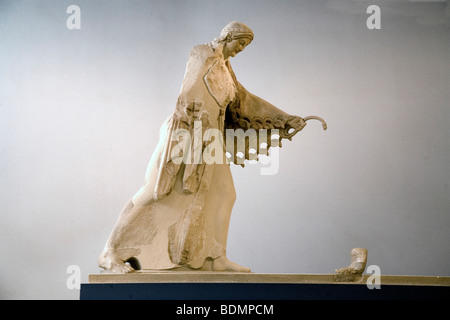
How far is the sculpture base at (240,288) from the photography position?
452cm

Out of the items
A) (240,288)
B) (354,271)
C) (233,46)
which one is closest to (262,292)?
(240,288)

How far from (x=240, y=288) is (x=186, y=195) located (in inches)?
35.0

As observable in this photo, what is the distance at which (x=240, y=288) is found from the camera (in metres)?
4.57

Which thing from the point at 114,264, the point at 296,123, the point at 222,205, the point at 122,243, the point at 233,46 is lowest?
the point at 114,264

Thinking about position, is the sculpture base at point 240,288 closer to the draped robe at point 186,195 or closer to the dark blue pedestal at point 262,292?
the dark blue pedestal at point 262,292

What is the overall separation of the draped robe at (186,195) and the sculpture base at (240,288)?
1.14 ft

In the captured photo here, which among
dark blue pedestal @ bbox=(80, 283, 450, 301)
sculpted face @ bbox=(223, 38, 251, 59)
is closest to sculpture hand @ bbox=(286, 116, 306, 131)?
sculpted face @ bbox=(223, 38, 251, 59)

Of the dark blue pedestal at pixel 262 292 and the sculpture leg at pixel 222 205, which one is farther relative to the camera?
the sculpture leg at pixel 222 205

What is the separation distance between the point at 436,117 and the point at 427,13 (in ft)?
3.84

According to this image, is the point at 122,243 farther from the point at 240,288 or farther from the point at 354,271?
the point at 354,271

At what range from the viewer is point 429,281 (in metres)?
4.73

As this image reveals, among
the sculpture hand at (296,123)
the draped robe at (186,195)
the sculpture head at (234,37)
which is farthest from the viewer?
the sculpture hand at (296,123)

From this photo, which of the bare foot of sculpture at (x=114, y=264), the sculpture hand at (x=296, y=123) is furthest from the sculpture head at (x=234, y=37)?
the bare foot of sculpture at (x=114, y=264)
